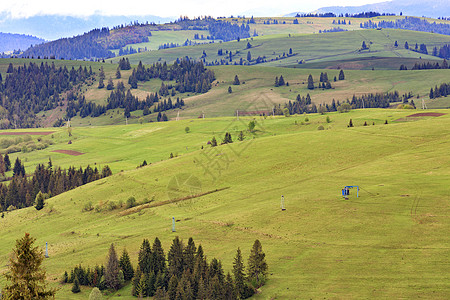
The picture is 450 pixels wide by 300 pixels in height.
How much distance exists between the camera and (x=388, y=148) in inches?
4793

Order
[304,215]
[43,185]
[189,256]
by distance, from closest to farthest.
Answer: [189,256]
[304,215]
[43,185]

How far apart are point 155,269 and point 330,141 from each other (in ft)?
239

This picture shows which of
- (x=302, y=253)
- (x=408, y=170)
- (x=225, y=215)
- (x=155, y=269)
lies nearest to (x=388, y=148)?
(x=408, y=170)

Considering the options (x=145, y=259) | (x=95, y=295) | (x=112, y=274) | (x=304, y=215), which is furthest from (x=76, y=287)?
(x=304, y=215)

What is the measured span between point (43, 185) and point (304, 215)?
106 metres

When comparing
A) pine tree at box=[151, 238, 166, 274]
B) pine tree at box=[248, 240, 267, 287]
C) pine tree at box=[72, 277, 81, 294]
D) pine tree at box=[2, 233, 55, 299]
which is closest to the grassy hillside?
pine tree at box=[72, 277, 81, 294]

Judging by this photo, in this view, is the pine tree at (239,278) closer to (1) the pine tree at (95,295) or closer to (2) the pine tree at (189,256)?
(2) the pine tree at (189,256)

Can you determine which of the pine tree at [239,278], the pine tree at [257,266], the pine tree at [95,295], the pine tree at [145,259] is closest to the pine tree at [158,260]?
the pine tree at [145,259]

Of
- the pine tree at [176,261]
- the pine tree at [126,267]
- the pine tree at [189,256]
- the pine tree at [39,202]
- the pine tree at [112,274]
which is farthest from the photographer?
the pine tree at [39,202]

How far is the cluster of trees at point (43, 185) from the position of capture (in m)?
160

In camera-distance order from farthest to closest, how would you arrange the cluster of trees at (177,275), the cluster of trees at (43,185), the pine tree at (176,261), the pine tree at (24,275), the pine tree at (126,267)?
the cluster of trees at (43,185) < the pine tree at (126,267) < the pine tree at (176,261) < the cluster of trees at (177,275) < the pine tree at (24,275)

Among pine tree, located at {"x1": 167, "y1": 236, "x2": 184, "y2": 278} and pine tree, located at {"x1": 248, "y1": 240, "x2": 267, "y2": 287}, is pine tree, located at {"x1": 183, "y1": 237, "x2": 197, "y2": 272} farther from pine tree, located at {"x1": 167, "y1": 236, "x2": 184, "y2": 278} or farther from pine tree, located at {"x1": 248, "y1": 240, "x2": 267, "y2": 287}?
pine tree, located at {"x1": 248, "y1": 240, "x2": 267, "y2": 287}

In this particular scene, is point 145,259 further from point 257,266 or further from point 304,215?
point 304,215

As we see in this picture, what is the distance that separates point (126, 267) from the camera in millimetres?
77688
